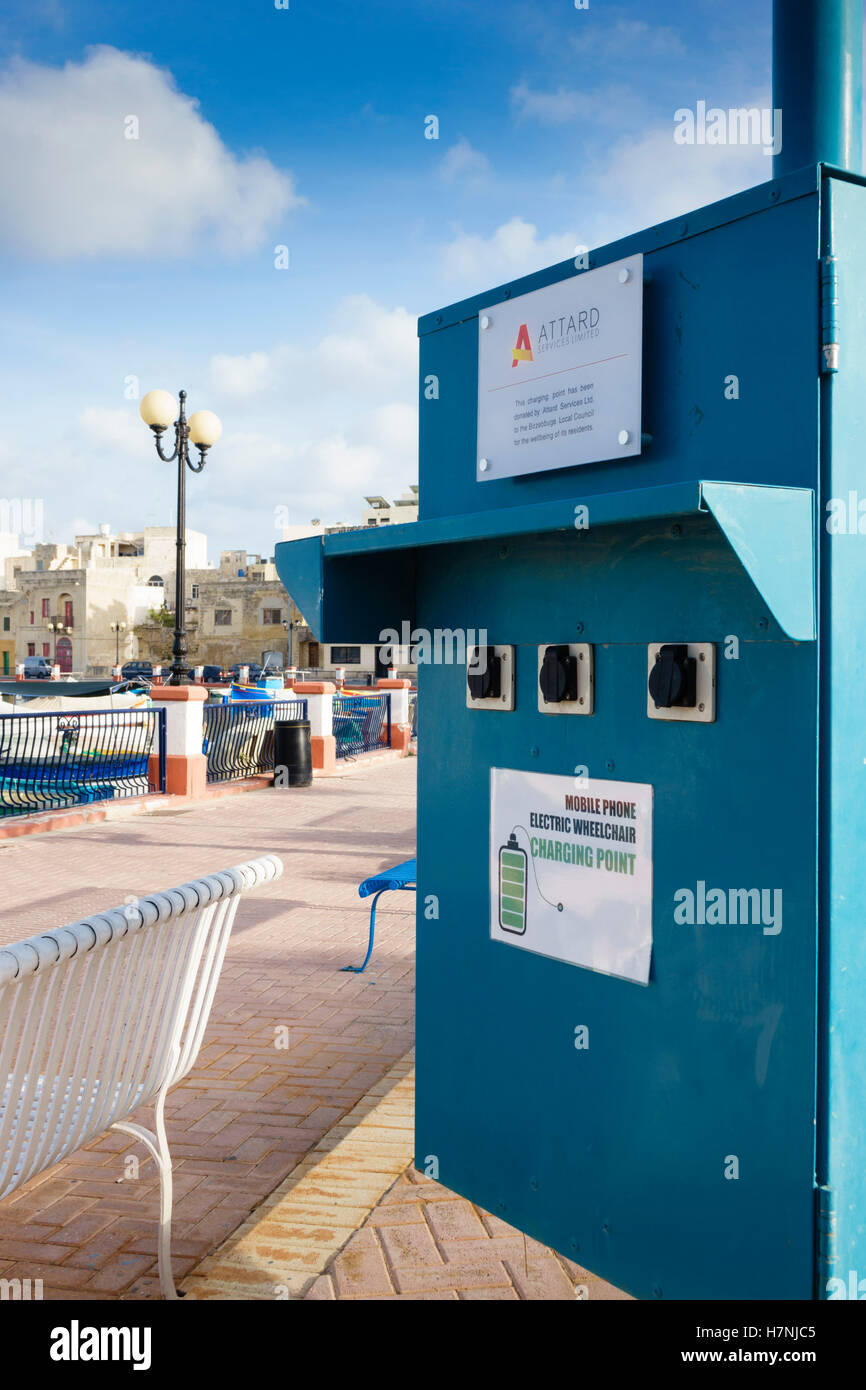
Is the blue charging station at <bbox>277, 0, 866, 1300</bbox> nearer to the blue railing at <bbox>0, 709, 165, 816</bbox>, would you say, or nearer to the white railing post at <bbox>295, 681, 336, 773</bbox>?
the blue railing at <bbox>0, 709, 165, 816</bbox>

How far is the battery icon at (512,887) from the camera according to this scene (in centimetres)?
279

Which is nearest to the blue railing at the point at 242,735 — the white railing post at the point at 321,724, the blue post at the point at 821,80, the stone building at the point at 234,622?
the white railing post at the point at 321,724

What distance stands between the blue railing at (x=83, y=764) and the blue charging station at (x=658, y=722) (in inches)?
396

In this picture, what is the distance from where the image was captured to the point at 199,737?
13461mm

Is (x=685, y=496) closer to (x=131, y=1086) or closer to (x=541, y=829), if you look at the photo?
(x=541, y=829)

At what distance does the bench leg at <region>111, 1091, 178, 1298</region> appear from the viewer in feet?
9.19

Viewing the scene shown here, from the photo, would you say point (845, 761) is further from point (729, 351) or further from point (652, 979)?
point (729, 351)

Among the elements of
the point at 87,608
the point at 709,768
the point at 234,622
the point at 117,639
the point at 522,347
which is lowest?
the point at 709,768

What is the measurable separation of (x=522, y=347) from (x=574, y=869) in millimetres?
1365

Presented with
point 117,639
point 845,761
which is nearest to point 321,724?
point 845,761

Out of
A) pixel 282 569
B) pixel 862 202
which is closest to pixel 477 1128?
pixel 282 569

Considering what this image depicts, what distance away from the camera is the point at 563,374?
2.70 metres

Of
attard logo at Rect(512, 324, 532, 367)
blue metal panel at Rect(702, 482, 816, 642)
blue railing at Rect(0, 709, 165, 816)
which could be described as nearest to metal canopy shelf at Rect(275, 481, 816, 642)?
blue metal panel at Rect(702, 482, 816, 642)
